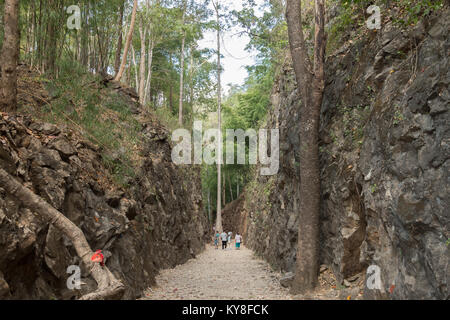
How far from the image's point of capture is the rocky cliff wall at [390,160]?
11.7 ft

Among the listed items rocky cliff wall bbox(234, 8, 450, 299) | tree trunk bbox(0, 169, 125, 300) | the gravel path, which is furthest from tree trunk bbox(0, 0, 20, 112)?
rocky cliff wall bbox(234, 8, 450, 299)

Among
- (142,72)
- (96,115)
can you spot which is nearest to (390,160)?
(96,115)

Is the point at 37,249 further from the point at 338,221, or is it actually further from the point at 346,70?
the point at 346,70

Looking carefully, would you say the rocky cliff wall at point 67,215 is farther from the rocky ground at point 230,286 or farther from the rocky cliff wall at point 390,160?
the rocky cliff wall at point 390,160

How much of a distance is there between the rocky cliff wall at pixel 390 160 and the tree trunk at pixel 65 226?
3.31 metres

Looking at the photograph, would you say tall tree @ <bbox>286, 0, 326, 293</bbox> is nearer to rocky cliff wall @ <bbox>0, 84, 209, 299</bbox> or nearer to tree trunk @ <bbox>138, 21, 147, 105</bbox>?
rocky cliff wall @ <bbox>0, 84, 209, 299</bbox>

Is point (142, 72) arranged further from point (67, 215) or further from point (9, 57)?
point (67, 215)

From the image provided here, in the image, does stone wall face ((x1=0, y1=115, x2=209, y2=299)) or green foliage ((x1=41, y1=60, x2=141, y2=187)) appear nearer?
stone wall face ((x1=0, y1=115, x2=209, y2=299))

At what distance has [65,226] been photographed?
314 cm

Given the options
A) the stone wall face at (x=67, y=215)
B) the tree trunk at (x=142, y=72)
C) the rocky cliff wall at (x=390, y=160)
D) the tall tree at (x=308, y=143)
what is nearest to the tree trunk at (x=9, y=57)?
the stone wall face at (x=67, y=215)

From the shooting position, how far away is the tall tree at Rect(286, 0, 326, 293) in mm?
6068

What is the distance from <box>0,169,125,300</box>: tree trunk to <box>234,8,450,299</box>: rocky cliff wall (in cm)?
331
